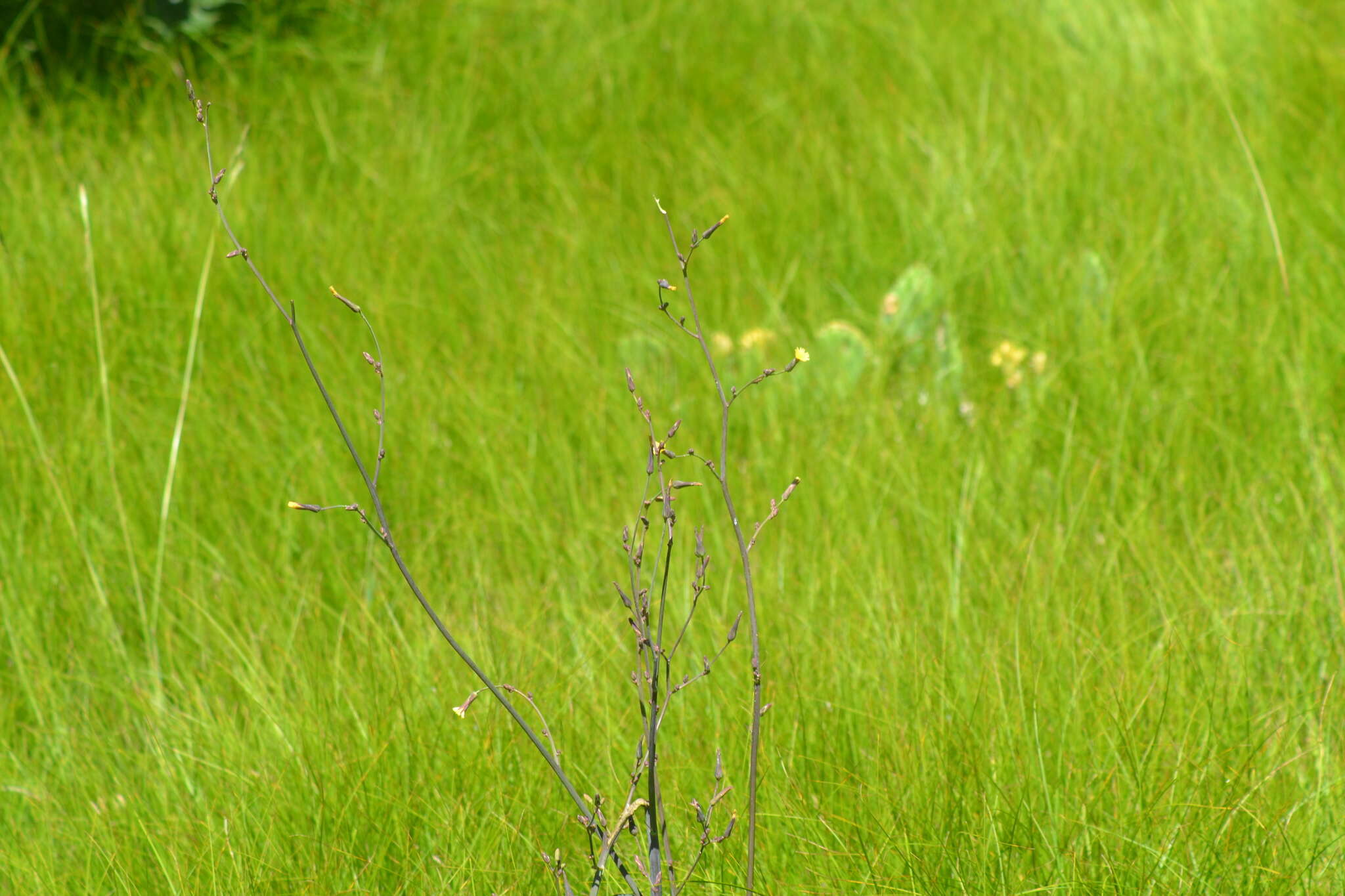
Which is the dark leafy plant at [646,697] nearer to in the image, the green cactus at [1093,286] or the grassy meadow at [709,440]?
the grassy meadow at [709,440]

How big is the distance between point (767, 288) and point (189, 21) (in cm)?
192

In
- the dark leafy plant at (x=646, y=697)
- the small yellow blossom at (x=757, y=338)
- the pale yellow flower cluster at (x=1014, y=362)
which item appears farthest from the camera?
the small yellow blossom at (x=757, y=338)

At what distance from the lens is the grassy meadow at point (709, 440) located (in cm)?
161

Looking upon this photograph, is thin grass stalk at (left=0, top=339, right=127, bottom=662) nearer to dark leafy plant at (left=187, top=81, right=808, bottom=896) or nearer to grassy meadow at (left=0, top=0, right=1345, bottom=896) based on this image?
grassy meadow at (left=0, top=0, right=1345, bottom=896)

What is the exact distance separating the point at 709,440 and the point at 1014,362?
2.15ft

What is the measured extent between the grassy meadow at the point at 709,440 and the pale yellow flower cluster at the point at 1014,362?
2 cm

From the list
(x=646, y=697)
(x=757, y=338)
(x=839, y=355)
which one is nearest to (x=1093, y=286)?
(x=839, y=355)

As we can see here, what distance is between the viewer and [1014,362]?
2.63 m

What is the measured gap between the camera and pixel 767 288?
3031 mm

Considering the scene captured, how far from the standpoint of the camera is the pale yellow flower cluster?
2.60 meters

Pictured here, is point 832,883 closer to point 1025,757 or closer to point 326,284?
point 1025,757

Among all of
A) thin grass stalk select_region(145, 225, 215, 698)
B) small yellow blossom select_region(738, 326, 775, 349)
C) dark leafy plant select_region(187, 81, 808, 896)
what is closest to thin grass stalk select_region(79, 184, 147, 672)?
thin grass stalk select_region(145, 225, 215, 698)

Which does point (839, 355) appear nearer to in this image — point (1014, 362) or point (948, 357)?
point (948, 357)

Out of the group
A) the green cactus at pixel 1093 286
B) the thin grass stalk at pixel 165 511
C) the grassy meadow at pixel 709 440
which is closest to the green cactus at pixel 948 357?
the grassy meadow at pixel 709 440
